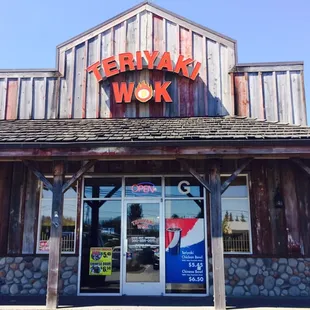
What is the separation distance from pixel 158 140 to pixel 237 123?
2.49m

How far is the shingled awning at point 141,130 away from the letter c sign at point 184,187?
1.45 m

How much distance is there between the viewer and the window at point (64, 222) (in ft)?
28.2

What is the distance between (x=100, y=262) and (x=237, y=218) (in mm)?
3409

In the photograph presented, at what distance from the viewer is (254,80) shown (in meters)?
9.62

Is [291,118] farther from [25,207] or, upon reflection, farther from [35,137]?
[25,207]

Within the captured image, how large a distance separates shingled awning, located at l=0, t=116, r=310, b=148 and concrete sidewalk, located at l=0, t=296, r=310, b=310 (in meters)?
3.25

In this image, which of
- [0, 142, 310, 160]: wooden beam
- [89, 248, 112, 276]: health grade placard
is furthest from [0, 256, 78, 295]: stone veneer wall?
[0, 142, 310, 160]: wooden beam

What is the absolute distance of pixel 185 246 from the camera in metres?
8.47

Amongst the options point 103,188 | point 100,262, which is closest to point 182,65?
point 103,188

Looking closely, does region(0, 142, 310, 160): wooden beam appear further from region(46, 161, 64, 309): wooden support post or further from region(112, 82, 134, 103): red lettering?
region(112, 82, 134, 103): red lettering

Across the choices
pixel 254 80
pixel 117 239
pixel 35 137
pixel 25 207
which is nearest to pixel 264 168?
pixel 254 80

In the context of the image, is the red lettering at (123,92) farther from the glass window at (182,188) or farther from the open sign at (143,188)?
the glass window at (182,188)

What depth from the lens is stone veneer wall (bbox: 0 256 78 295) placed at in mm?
8352

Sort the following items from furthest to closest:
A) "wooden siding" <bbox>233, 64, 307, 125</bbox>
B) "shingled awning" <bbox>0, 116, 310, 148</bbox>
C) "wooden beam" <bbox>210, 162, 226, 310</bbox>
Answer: "wooden siding" <bbox>233, 64, 307, 125</bbox> → "shingled awning" <bbox>0, 116, 310, 148</bbox> → "wooden beam" <bbox>210, 162, 226, 310</bbox>
